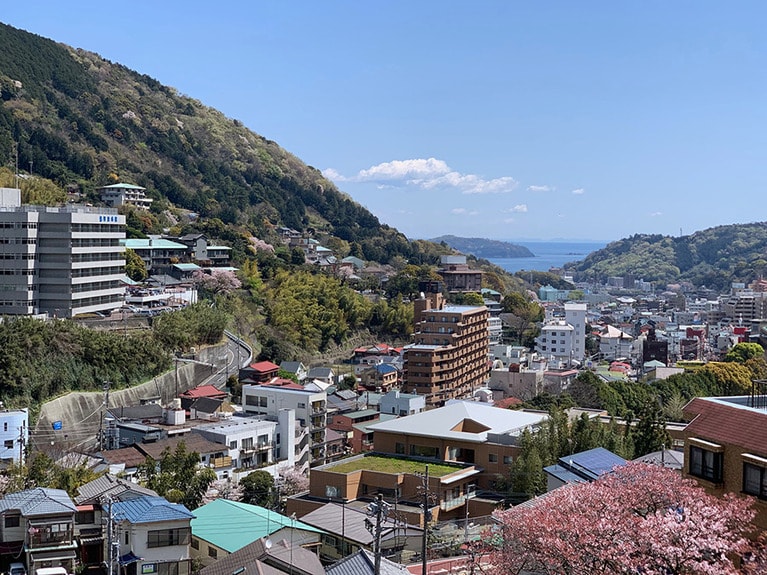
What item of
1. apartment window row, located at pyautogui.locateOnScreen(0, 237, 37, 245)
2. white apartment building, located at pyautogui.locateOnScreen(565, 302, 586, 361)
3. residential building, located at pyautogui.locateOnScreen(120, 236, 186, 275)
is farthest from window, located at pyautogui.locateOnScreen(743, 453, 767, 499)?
white apartment building, located at pyautogui.locateOnScreen(565, 302, 586, 361)

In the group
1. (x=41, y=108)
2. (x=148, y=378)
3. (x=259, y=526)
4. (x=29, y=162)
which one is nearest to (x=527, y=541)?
(x=259, y=526)

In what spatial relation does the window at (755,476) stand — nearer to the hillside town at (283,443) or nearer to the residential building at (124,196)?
the hillside town at (283,443)

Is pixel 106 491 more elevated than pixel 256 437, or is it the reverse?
pixel 106 491

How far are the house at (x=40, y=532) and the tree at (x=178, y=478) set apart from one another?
10.5 ft

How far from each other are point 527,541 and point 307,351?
30.4m

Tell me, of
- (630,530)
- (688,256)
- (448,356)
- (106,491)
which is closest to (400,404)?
(448,356)

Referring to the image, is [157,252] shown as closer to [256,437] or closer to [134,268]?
[134,268]

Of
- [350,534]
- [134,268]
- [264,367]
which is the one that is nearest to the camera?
[350,534]

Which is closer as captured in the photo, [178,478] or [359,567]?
[359,567]

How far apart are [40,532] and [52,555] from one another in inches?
13.8

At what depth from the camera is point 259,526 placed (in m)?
A: 13.1

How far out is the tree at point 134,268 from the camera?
35.6 meters

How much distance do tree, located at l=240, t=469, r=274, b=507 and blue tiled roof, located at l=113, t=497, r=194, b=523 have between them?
5.75m

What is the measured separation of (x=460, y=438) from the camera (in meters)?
18.5
